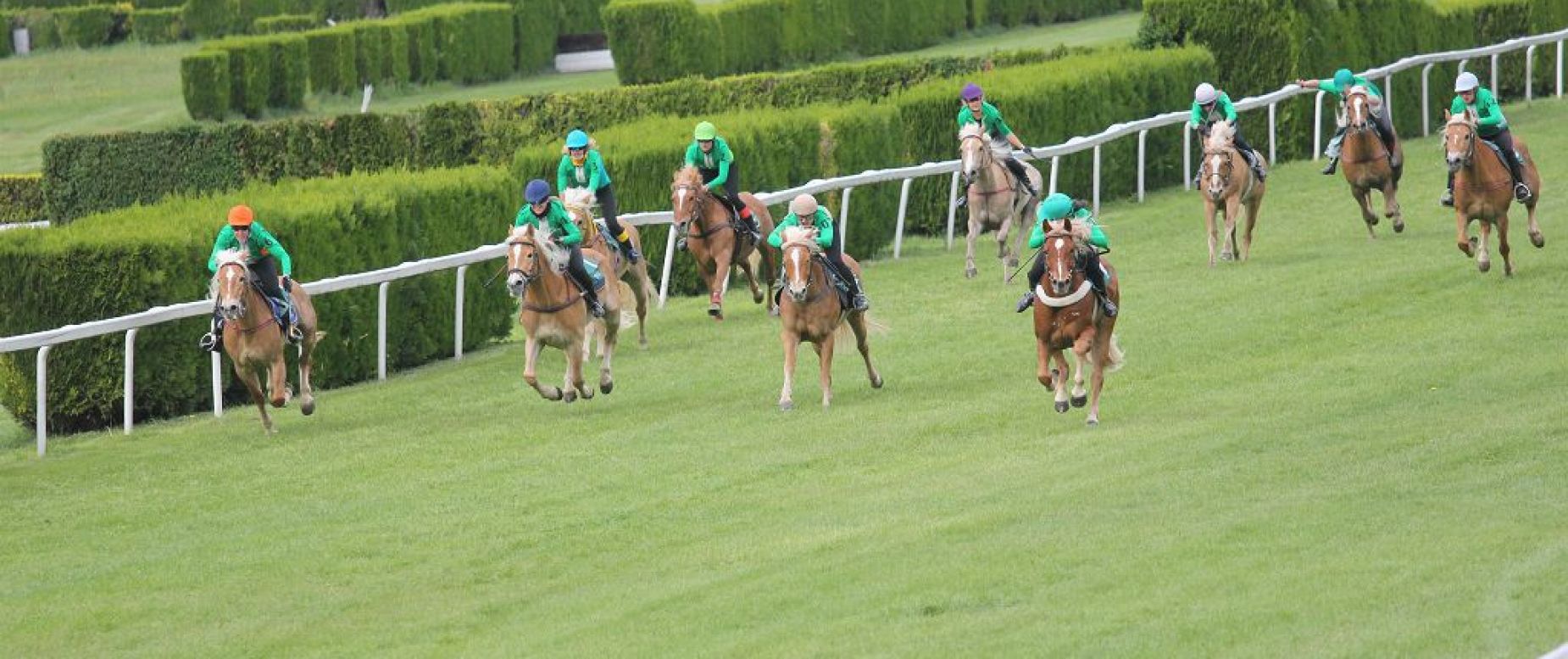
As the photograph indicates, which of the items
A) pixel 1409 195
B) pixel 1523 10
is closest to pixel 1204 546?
pixel 1409 195

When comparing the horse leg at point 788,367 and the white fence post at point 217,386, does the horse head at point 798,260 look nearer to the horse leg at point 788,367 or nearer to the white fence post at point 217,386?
the horse leg at point 788,367

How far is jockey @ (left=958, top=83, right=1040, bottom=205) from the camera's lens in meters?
21.0

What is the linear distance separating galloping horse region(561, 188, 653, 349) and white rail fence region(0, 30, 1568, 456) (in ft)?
3.29

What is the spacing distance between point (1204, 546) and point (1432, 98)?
23.2 m

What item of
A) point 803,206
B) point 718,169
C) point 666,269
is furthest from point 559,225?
point 666,269

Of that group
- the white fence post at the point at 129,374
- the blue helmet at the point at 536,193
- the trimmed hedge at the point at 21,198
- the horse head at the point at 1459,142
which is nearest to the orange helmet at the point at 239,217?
the white fence post at the point at 129,374

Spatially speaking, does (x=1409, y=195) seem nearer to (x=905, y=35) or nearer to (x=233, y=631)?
(x=233, y=631)

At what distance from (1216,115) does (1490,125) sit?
9.58 ft

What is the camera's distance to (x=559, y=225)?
1570 centimetres

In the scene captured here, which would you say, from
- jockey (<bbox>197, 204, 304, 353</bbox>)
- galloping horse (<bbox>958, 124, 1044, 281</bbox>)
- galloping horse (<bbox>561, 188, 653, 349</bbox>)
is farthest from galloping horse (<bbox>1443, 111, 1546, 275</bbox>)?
jockey (<bbox>197, 204, 304, 353</bbox>)

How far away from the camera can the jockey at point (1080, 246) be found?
44.5 ft

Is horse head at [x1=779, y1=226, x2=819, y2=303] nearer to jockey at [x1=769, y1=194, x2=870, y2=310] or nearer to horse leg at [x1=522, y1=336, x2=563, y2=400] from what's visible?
jockey at [x1=769, y1=194, x2=870, y2=310]

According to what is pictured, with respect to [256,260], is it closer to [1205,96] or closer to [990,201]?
[990,201]

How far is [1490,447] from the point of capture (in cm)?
1223
